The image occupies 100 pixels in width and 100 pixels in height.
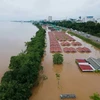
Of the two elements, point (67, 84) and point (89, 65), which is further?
point (89, 65)

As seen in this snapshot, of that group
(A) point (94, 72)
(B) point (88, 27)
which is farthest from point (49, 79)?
(B) point (88, 27)

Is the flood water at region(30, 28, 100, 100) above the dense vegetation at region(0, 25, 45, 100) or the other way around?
the other way around

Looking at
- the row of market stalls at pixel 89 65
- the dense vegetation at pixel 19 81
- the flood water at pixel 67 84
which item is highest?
the dense vegetation at pixel 19 81

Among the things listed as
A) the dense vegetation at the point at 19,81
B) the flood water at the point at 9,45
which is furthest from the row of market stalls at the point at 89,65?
the flood water at the point at 9,45

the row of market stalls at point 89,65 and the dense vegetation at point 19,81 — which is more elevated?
the dense vegetation at point 19,81

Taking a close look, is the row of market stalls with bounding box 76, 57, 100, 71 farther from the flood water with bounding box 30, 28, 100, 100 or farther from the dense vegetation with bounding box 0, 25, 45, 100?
the dense vegetation with bounding box 0, 25, 45, 100

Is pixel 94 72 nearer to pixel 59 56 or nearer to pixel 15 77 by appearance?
pixel 59 56

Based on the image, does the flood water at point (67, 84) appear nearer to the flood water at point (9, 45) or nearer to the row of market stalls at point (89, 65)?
the row of market stalls at point (89, 65)

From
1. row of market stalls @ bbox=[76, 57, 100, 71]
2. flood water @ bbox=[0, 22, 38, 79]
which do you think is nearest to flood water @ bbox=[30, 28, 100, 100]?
row of market stalls @ bbox=[76, 57, 100, 71]

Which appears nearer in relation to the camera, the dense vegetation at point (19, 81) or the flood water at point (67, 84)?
the dense vegetation at point (19, 81)

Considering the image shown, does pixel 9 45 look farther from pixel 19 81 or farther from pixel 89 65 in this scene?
pixel 19 81

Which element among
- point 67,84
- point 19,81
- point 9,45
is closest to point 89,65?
point 67,84
